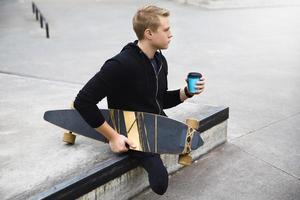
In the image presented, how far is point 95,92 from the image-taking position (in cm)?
296

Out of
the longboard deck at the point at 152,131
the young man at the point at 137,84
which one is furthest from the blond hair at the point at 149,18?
the longboard deck at the point at 152,131

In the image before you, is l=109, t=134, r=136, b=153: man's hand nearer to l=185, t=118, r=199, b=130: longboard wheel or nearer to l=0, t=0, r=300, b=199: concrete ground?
l=0, t=0, r=300, b=199: concrete ground

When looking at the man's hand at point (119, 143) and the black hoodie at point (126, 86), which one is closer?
the black hoodie at point (126, 86)

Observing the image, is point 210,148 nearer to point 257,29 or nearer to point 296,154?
point 296,154

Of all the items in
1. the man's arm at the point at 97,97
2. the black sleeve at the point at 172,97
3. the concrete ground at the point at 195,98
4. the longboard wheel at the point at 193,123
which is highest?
the man's arm at the point at 97,97

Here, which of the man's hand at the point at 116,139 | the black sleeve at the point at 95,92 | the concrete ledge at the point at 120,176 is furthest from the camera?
the man's hand at the point at 116,139

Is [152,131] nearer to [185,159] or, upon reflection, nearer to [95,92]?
[185,159]

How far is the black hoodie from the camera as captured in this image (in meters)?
2.95

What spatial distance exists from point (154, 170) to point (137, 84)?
2.06ft

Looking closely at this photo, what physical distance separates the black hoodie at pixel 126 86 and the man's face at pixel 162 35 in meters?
0.13

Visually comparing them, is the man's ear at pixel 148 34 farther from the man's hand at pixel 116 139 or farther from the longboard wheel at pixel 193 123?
the longboard wheel at pixel 193 123

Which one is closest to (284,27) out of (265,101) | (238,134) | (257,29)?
(257,29)

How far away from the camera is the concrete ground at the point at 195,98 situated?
3.46m

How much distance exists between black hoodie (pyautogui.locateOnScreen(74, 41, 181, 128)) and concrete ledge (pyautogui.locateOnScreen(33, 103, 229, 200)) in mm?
348
